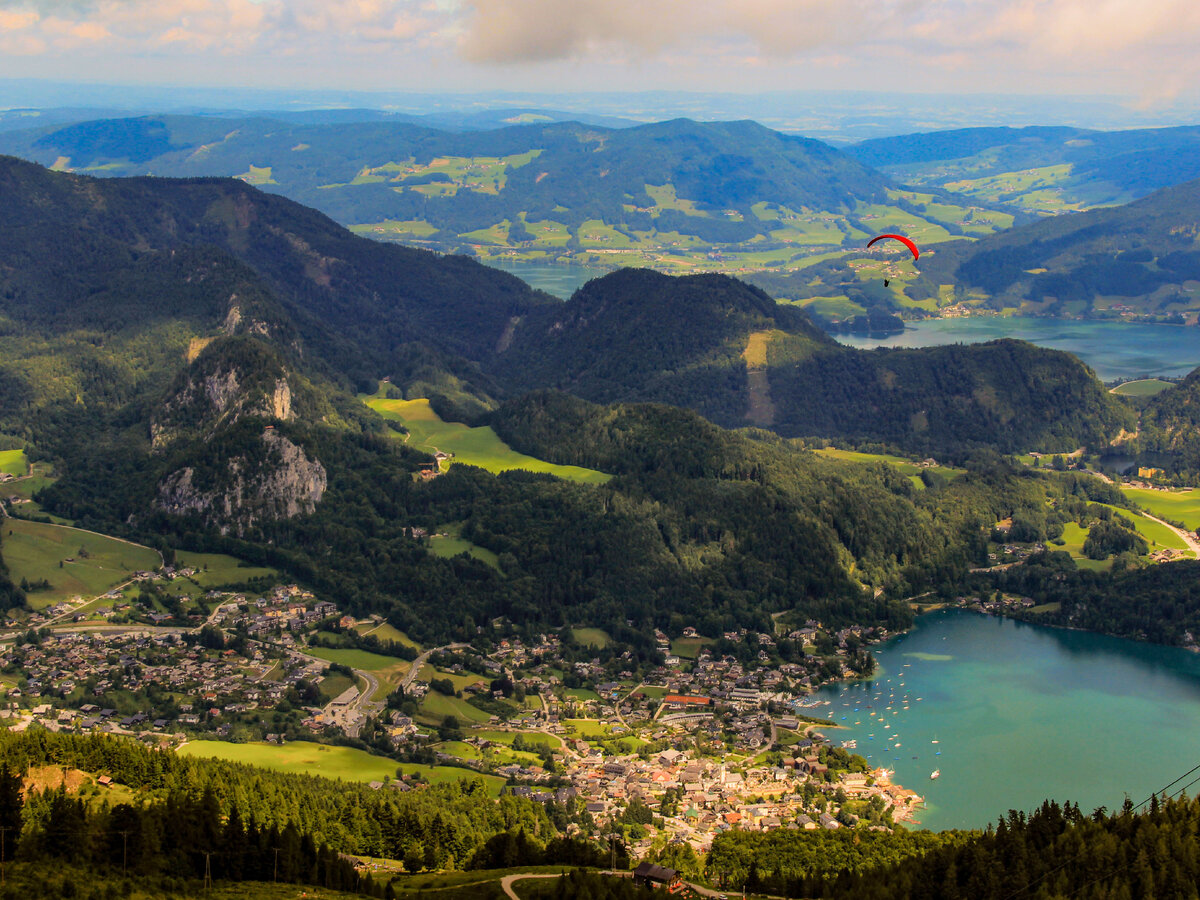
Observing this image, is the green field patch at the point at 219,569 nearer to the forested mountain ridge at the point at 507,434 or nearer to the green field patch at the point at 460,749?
the forested mountain ridge at the point at 507,434

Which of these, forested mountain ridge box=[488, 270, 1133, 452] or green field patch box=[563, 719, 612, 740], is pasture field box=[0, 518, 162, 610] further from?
forested mountain ridge box=[488, 270, 1133, 452]

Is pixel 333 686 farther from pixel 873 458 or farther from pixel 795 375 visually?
pixel 795 375

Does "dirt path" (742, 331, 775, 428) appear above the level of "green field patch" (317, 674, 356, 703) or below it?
above

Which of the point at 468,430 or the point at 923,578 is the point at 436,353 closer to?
the point at 468,430

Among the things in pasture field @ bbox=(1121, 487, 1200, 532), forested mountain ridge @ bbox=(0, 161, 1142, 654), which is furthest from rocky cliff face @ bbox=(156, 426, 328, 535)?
pasture field @ bbox=(1121, 487, 1200, 532)

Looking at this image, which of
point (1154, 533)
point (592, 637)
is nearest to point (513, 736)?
point (592, 637)

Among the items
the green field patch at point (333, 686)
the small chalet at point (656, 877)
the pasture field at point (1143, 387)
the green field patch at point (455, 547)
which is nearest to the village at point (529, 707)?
the green field patch at point (333, 686)

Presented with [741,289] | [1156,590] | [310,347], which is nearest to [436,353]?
[310,347]
